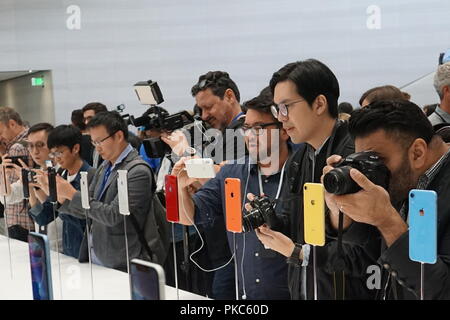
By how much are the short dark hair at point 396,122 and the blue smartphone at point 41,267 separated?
0.75 metres

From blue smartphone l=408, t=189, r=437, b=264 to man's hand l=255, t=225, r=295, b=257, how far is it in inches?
20.5

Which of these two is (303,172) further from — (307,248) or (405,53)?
(405,53)

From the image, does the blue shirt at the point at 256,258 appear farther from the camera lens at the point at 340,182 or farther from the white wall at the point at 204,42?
the white wall at the point at 204,42

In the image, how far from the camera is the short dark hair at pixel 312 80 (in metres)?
1.77

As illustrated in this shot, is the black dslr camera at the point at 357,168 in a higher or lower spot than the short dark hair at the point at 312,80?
lower

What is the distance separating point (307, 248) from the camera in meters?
1.53

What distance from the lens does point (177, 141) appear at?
2.40 metres

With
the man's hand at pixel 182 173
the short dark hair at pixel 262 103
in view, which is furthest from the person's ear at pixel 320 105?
the man's hand at pixel 182 173

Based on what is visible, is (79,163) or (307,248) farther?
(79,163)
